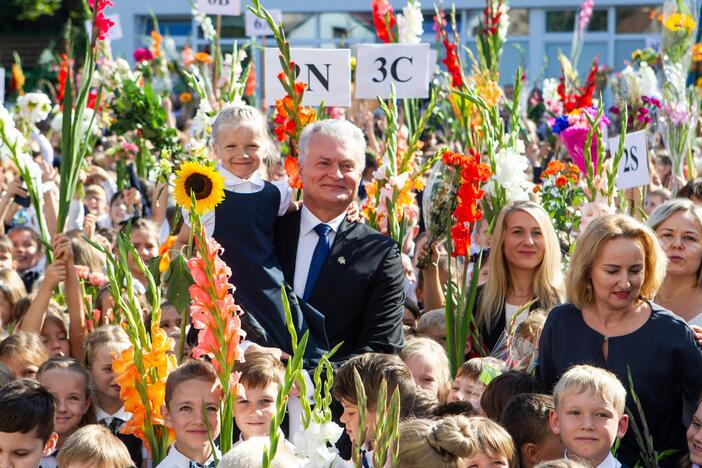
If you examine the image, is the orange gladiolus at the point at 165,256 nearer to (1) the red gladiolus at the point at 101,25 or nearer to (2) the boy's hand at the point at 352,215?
(2) the boy's hand at the point at 352,215

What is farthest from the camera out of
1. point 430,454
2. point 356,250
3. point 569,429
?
point 356,250

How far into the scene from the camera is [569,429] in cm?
338

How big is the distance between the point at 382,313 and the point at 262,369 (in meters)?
0.47

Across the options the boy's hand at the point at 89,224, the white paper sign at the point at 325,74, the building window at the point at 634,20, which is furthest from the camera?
the building window at the point at 634,20

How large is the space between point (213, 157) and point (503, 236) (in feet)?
3.79

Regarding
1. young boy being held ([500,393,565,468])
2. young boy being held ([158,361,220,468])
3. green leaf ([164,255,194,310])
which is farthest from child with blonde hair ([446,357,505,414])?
green leaf ([164,255,194,310])

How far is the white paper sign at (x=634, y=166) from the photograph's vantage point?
16.9ft

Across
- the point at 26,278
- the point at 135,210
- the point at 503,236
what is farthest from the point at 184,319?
the point at 135,210

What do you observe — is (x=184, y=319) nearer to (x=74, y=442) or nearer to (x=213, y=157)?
(x=74, y=442)

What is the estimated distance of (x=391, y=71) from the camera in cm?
528

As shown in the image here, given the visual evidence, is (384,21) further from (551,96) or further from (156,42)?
(156,42)

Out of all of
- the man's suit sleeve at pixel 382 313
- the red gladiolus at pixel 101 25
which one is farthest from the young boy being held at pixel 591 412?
the red gladiolus at pixel 101 25

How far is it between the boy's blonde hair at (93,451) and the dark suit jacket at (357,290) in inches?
30.1

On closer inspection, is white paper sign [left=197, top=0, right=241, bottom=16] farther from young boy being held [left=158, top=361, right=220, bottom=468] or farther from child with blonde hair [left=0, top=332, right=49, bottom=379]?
young boy being held [left=158, top=361, right=220, bottom=468]
